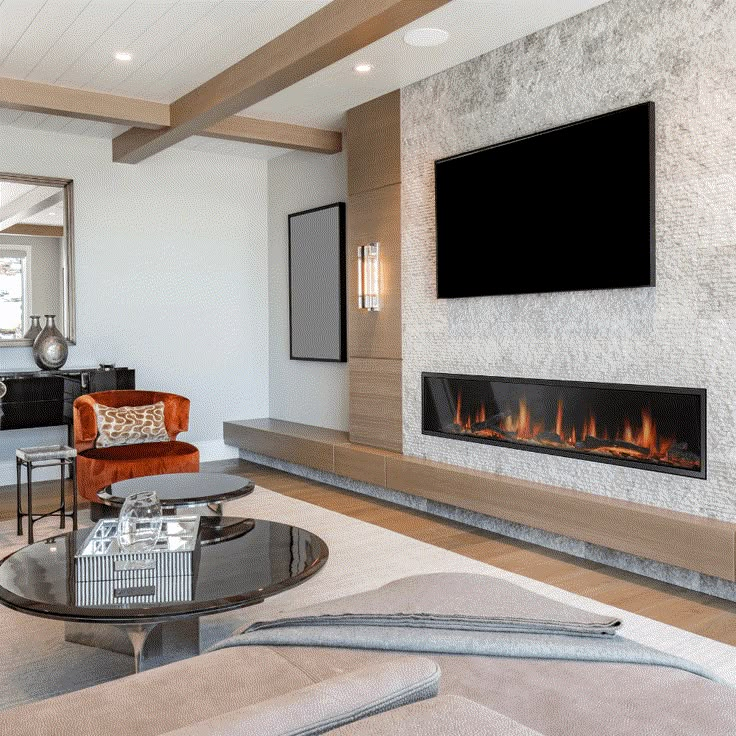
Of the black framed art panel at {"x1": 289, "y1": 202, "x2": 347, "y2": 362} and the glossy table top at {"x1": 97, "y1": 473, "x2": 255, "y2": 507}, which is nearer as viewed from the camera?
the glossy table top at {"x1": 97, "y1": 473, "x2": 255, "y2": 507}

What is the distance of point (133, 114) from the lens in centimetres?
488

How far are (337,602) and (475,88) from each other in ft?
10.5

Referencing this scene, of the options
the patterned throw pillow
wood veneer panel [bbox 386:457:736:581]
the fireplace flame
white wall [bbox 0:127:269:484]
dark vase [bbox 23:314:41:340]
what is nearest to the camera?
wood veneer panel [bbox 386:457:736:581]

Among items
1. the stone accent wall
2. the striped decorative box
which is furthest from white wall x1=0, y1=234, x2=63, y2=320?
the striped decorative box

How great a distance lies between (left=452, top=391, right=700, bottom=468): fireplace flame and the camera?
3.44 meters

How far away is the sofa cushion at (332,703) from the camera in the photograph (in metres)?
0.94

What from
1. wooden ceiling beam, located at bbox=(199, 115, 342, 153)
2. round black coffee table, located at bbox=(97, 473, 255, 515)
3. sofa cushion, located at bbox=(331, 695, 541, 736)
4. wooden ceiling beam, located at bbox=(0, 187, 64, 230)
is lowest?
round black coffee table, located at bbox=(97, 473, 255, 515)

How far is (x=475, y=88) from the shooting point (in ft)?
13.9

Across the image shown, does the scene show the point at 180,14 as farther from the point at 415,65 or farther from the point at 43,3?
the point at 415,65

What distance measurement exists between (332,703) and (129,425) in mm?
4015

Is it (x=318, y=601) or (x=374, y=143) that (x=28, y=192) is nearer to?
(x=374, y=143)

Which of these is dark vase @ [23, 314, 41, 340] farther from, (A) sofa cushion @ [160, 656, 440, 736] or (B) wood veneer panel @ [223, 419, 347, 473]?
(A) sofa cushion @ [160, 656, 440, 736]

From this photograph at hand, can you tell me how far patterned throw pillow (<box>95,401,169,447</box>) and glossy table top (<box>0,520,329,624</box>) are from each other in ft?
6.23

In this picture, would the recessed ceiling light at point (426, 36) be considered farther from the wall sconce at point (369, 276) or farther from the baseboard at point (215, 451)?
the baseboard at point (215, 451)
